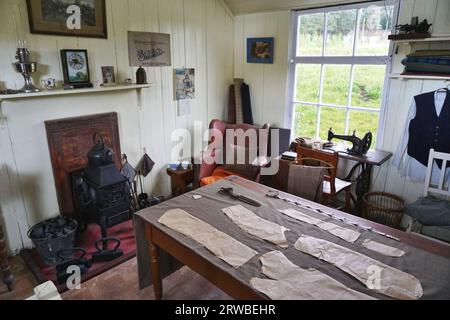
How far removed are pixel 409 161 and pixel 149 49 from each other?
2790 mm

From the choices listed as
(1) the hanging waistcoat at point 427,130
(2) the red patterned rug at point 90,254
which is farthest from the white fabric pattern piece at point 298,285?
(1) the hanging waistcoat at point 427,130

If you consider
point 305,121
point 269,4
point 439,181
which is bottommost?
point 439,181

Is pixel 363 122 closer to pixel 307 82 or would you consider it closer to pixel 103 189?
pixel 307 82

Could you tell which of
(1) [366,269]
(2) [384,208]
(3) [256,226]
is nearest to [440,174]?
(2) [384,208]

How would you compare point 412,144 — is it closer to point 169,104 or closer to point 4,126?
point 169,104

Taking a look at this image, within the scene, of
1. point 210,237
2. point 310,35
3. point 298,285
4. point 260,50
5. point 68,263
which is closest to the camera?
point 298,285

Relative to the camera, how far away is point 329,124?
3.50 metres

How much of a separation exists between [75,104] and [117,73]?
513 mm

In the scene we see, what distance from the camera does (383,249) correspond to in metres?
1.48

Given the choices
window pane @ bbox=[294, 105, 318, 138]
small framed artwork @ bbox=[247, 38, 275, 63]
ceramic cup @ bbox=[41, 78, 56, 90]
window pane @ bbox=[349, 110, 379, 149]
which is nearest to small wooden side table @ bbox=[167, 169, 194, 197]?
window pane @ bbox=[294, 105, 318, 138]

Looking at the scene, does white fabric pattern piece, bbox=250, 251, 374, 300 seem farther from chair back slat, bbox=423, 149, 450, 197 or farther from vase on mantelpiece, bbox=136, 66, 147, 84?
vase on mantelpiece, bbox=136, 66, 147, 84

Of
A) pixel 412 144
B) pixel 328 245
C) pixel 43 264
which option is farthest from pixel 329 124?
pixel 43 264

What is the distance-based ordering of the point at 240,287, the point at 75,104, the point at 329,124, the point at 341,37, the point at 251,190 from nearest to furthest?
the point at 240,287
the point at 251,190
the point at 75,104
the point at 341,37
the point at 329,124

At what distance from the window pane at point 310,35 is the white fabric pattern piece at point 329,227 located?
224 cm
